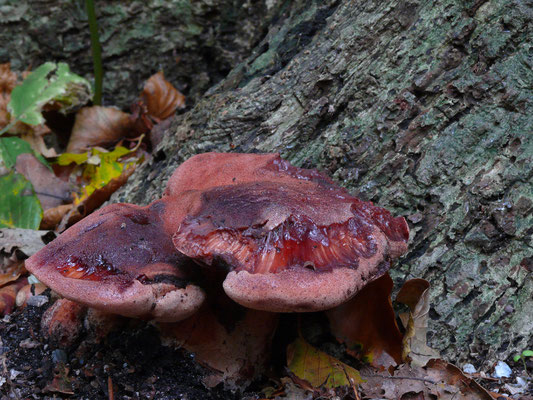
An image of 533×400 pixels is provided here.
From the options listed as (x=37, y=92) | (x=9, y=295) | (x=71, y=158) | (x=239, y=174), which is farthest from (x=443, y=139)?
(x=37, y=92)

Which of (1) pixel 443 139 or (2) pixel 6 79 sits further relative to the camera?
(2) pixel 6 79

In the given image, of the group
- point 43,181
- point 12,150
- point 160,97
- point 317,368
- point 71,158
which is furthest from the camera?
point 160,97

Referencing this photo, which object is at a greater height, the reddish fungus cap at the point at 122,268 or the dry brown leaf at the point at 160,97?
the reddish fungus cap at the point at 122,268

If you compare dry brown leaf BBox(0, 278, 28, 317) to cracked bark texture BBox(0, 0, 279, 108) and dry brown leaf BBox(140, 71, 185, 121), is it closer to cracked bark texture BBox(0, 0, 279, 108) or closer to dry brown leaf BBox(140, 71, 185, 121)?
dry brown leaf BBox(140, 71, 185, 121)

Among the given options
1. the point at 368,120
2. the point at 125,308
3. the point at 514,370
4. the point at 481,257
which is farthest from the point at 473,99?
the point at 125,308

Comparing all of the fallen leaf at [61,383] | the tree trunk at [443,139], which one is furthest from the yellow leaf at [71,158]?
the fallen leaf at [61,383]

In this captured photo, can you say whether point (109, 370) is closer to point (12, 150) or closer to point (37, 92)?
point (12, 150)

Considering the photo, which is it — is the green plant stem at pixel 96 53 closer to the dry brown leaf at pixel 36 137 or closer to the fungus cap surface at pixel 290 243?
the dry brown leaf at pixel 36 137

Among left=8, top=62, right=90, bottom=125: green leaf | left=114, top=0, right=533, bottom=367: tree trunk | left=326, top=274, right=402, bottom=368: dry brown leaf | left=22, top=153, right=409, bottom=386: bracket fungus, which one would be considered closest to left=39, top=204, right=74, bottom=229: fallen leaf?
left=8, top=62, right=90, bottom=125: green leaf
